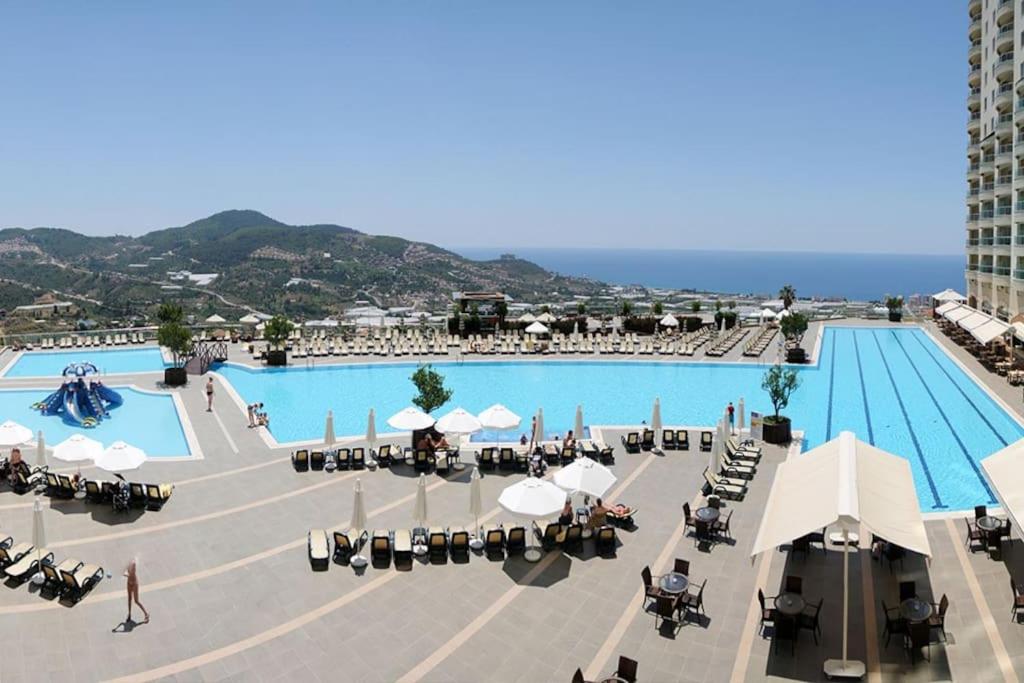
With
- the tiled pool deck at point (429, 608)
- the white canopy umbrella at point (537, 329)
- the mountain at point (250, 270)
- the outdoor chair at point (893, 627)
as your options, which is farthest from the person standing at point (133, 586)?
the mountain at point (250, 270)

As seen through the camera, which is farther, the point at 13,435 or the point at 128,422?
the point at 128,422

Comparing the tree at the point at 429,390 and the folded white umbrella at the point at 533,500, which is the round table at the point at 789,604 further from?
the tree at the point at 429,390

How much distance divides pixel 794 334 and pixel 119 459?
102 feet

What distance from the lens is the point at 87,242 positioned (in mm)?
132875

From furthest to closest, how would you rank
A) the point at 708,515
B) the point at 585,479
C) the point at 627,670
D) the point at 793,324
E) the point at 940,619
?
the point at 793,324 → the point at 585,479 → the point at 708,515 → the point at 940,619 → the point at 627,670

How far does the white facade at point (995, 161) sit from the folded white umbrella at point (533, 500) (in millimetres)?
30686

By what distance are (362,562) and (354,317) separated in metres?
33.4

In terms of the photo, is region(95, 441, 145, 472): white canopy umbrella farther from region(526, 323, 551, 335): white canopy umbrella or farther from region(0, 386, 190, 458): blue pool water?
region(526, 323, 551, 335): white canopy umbrella

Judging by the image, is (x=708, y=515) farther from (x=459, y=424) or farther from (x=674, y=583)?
(x=459, y=424)

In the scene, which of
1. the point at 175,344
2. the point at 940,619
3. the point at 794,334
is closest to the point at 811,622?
the point at 940,619

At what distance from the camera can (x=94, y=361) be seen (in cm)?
3284

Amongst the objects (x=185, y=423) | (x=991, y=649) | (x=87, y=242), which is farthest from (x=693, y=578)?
(x=87, y=242)

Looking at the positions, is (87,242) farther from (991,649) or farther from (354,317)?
(991,649)

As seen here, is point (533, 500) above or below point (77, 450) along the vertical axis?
below
